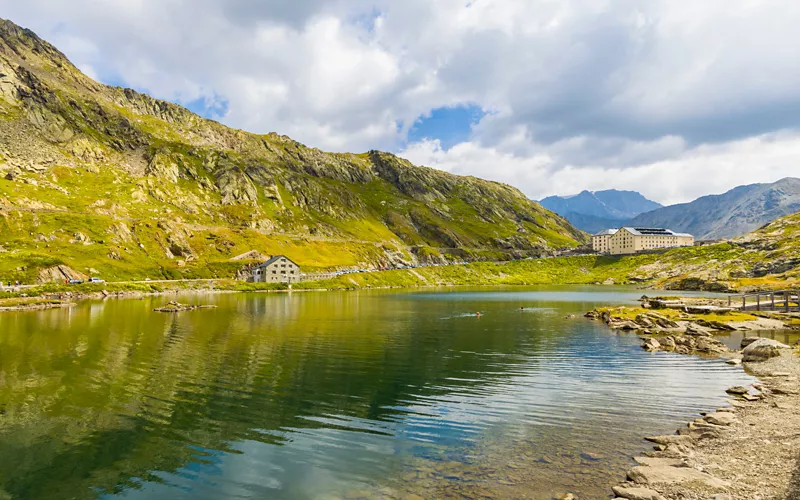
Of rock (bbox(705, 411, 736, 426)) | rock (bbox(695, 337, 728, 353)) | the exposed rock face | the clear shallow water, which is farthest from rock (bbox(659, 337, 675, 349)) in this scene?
the exposed rock face

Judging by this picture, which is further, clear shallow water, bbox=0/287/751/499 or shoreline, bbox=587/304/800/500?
clear shallow water, bbox=0/287/751/499

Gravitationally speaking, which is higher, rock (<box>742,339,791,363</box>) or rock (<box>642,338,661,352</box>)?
rock (<box>742,339,791,363</box>)

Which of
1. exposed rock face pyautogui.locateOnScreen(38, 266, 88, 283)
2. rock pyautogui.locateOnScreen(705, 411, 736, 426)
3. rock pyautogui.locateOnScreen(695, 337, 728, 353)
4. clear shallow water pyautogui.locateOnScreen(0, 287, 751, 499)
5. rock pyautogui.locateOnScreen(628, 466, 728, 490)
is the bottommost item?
clear shallow water pyautogui.locateOnScreen(0, 287, 751, 499)

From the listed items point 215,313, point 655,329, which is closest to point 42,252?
point 215,313

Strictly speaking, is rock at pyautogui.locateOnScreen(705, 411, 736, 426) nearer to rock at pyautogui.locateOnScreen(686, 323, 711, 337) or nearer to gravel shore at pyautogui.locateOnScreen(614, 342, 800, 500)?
gravel shore at pyautogui.locateOnScreen(614, 342, 800, 500)

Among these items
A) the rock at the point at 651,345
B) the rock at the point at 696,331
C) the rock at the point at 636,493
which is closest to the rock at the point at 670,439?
the rock at the point at 636,493

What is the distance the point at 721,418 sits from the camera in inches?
1089

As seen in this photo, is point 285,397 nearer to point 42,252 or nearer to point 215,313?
point 215,313

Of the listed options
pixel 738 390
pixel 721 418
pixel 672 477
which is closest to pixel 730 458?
pixel 672 477

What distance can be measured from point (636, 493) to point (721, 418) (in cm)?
1454

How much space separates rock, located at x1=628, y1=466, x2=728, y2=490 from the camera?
18.7 meters

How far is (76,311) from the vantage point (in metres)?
100

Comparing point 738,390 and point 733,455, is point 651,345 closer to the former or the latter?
point 738,390

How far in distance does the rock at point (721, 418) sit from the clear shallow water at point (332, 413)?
2.13 metres
